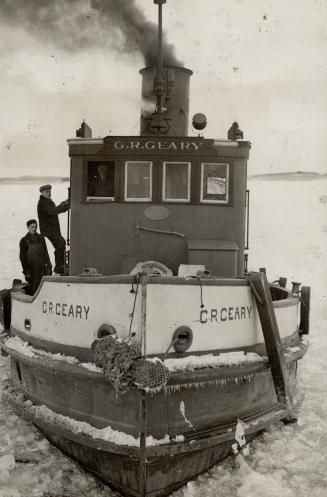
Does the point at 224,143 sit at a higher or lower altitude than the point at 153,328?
higher

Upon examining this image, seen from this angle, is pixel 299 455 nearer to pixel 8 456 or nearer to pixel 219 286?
pixel 219 286

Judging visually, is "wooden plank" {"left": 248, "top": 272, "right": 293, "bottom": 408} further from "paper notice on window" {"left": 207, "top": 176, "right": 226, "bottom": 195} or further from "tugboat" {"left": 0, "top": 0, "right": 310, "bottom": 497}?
"paper notice on window" {"left": 207, "top": 176, "right": 226, "bottom": 195}

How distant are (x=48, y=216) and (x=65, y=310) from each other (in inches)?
139

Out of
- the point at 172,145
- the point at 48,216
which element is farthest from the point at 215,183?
the point at 48,216

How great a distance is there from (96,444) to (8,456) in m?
1.12

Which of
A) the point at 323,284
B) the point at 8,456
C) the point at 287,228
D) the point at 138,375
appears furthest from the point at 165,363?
the point at 287,228

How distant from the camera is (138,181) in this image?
6.64m

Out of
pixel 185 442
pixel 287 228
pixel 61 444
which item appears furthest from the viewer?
pixel 287 228

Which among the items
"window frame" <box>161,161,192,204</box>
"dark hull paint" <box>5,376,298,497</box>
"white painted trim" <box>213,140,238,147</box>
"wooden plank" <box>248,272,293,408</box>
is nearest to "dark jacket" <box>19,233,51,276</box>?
"window frame" <box>161,161,192,204</box>

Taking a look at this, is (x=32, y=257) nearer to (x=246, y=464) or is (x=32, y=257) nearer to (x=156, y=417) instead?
(x=156, y=417)

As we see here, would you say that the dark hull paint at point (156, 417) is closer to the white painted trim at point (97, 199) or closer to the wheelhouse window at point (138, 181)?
the white painted trim at point (97, 199)

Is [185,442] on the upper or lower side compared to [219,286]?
lower

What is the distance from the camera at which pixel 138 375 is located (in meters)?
4.14

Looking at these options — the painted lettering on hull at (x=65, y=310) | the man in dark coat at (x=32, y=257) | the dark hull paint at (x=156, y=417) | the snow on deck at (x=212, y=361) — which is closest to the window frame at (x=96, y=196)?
the man in dark coat at (x=32, y=257)
